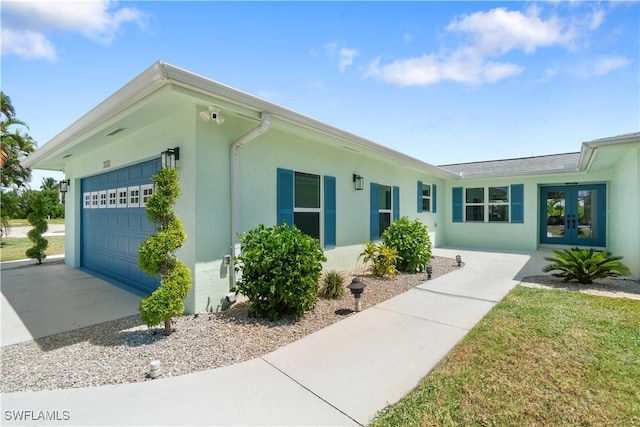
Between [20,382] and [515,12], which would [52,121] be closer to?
[20,382]

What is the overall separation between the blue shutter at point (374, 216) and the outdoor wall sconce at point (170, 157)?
541 cm

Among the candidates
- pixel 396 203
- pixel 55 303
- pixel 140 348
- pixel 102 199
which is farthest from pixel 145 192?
pixel 396 203

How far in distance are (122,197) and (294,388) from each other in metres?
6.27

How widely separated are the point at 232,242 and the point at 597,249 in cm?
1343

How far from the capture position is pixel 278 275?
13.5 feet

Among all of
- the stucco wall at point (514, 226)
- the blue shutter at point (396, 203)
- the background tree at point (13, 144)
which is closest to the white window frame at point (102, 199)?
the blue shutter at point (396, 203)

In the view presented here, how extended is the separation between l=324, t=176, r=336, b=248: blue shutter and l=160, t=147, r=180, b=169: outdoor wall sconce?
3271mm

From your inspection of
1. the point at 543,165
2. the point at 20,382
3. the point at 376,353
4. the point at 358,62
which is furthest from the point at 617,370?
the point at 543,165

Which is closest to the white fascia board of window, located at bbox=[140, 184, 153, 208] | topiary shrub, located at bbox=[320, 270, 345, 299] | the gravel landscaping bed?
topiary shrub, located at bbox=[320, 270, 345, 299]

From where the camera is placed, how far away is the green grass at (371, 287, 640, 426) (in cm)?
224

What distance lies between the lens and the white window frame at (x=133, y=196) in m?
6.09

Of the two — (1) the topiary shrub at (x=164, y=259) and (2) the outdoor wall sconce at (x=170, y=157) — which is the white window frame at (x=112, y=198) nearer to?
(2) the outdoor wall sconce at (x=170, y=157)

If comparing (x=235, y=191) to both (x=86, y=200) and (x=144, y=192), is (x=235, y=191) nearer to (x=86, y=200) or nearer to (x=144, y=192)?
(x=144, y=192)

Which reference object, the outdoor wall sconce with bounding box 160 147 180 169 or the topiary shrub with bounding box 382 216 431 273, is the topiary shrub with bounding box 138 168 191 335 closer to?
the outdoor wall sconce with bounding box 160 147 180 169
